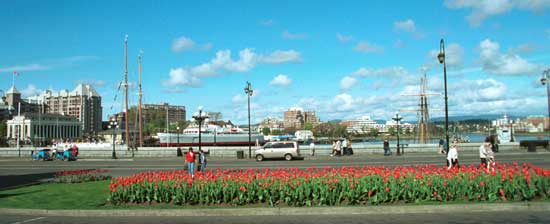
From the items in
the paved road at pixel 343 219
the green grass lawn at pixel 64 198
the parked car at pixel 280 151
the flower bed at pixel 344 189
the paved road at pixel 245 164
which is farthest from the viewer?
the parked car at pixel 280 151

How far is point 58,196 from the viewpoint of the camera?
14852 mm

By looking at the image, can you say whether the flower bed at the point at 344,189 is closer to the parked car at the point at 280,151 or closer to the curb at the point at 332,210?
the curb at the point at 332,210

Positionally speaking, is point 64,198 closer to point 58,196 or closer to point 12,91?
point 58,196

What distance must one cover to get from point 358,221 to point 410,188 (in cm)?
247

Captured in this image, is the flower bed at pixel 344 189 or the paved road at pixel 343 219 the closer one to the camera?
the paved road at pixel 343 219

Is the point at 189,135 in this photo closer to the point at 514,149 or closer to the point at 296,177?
the point at 514,149

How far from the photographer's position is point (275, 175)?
44.7 feet

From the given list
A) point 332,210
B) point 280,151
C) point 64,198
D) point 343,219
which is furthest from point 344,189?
point 280,151

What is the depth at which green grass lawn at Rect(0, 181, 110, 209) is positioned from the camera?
514 inches

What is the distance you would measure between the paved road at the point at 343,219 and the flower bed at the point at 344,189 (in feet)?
3.30

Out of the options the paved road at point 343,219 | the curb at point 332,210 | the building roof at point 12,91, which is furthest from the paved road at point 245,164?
the building roof at point 12,91

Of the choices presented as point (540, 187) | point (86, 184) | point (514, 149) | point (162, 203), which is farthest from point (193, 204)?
point (514, 149)

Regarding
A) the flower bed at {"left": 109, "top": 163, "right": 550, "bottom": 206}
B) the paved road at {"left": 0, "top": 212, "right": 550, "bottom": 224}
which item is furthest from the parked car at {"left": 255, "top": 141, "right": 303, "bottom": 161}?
the paved road at {"left": 0, "top": 212, "right": 550, "bottom": 224}

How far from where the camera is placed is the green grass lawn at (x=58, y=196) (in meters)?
13.1
